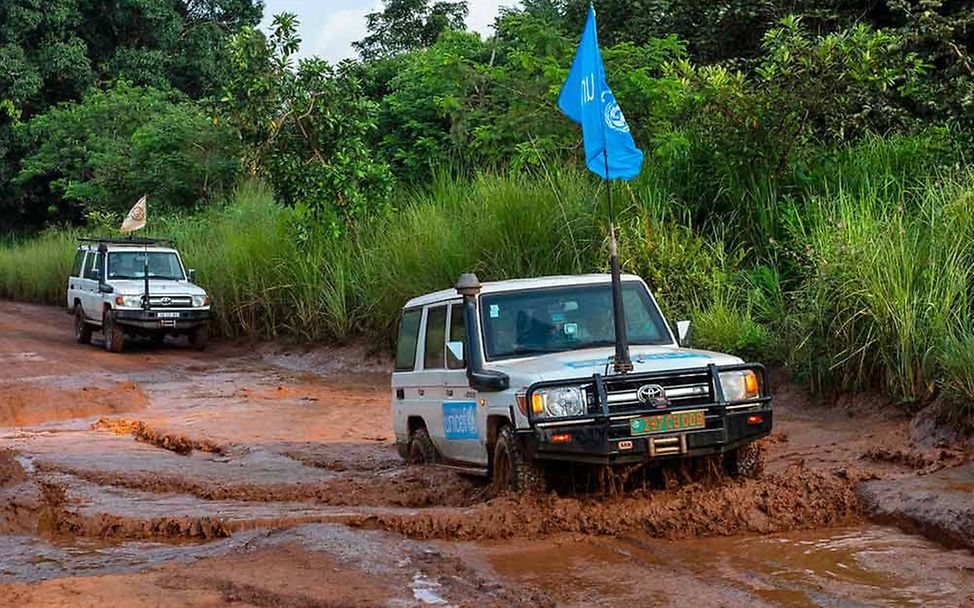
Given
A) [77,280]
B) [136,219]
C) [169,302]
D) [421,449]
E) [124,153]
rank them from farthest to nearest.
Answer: [124,153] < [136,219] < [77,280] < [169,302] < [421,449]

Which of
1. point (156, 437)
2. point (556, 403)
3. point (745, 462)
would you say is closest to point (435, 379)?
point (556, 403)

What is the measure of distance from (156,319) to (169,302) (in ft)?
1.22

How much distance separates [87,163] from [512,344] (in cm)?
3206

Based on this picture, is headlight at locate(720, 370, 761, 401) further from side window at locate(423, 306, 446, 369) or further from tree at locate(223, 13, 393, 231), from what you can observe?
tree at locate(223, 13, 393, 231)

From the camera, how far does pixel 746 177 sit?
14.1m

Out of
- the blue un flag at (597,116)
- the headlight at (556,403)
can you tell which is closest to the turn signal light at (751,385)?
the headlight at (556,403)

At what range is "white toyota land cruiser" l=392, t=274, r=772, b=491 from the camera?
700 centimetres

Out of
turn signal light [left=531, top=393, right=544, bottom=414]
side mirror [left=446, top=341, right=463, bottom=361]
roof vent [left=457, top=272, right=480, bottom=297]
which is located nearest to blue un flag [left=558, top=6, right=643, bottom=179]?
roof vent [left=457, top=272, right=480, bottom=297]

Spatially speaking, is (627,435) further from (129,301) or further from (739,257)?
(129,301)

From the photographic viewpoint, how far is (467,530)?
6.99 metres

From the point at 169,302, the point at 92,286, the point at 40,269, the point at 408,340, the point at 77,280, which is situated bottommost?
the point at 408,340

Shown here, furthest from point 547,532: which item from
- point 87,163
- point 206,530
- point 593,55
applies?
point 87,163

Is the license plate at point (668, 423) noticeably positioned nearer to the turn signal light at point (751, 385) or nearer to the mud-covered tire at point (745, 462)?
the turn signal light at point (751, 385)

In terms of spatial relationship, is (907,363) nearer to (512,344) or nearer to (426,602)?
(512,344)
